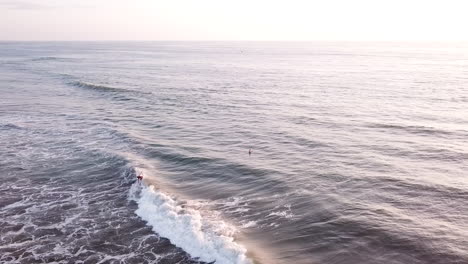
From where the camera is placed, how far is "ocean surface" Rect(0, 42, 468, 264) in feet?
62.1

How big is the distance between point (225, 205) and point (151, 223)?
434 cm

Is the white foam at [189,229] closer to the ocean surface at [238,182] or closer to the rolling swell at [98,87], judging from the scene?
the ocean surface at [238,182]

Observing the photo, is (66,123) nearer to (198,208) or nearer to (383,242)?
(198,208)

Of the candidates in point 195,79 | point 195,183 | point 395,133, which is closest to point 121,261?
Result: point 195,183

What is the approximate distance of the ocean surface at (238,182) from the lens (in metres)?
18.9

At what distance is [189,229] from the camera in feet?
67.1

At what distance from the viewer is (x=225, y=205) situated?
23.5m

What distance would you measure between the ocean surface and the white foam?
3.2 inches

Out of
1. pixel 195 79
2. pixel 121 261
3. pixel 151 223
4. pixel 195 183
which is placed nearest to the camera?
pixel 121 261

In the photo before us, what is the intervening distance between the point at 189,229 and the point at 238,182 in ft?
24.2

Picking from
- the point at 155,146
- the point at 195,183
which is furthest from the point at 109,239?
the point at 155,146

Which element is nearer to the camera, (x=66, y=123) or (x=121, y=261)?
(x=121, y=261)

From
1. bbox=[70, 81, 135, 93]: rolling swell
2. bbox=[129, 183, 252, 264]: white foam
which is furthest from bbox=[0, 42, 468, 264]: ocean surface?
bbox=[70, 81, 135, 93]: rolling swell

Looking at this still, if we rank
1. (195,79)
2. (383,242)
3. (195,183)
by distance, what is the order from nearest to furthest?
(383,242), (195,183), (195,79)
